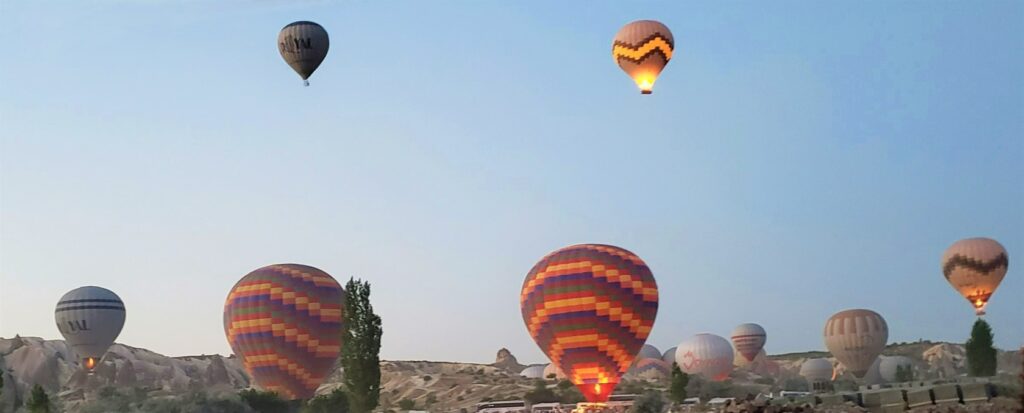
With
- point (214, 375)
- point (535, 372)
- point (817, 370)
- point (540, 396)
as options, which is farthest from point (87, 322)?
point (817, 370)

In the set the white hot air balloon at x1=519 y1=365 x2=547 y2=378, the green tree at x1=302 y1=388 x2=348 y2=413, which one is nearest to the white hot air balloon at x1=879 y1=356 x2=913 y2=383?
the white hot air balloon at x1=519 y1=365 x2=547 y2=378

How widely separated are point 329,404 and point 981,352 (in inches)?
2124

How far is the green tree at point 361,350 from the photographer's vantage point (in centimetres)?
7131

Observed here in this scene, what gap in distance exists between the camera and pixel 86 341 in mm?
106875

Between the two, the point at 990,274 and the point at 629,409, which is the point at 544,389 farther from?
the point at 990,274

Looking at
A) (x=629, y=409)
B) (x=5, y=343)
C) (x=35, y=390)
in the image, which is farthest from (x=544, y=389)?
(x=5, y=343)

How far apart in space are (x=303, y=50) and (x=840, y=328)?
69.7 meters

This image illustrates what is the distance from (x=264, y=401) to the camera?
278 feet

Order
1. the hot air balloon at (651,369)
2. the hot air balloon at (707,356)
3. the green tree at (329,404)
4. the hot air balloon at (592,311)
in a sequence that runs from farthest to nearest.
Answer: the hot air balloon at (651,369) → the hot air balloon at (707,356) → the green tree at (329,404) → the hot air balloon at (592,311)

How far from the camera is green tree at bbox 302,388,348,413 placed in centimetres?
8369

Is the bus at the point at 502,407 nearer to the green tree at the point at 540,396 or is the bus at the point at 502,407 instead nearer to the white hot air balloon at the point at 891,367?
the green tree at the point at 540,396

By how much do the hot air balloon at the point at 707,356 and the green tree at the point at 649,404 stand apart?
46.5 metres

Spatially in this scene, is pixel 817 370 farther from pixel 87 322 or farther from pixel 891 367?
pixel 87 322

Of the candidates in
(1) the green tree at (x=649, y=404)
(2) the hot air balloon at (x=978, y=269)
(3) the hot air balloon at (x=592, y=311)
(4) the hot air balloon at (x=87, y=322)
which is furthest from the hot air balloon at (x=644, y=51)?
(4) the hot air balloon at (x=87, y=322)
